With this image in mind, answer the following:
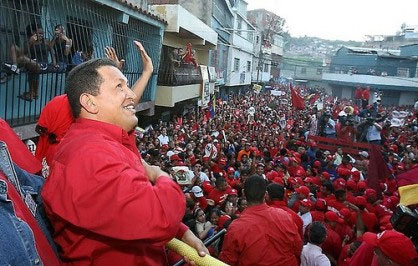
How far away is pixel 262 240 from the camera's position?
115 inches

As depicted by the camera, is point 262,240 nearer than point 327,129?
Yes

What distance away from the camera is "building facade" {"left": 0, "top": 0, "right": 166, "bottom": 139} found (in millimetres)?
5578

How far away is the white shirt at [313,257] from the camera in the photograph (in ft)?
11.8

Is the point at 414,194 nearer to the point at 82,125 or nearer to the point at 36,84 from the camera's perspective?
the point at 82,125

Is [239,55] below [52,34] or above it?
above

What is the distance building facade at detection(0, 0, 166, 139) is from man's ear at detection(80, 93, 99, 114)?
4.16 metres

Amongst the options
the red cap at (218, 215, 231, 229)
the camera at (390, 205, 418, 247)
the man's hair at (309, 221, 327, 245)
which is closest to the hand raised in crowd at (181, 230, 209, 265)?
the man's hair at (309, 221, 327, 245)

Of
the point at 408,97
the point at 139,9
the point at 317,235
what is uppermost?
the point at 139,9

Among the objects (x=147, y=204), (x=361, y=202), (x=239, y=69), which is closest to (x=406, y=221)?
(x=361, y=202)

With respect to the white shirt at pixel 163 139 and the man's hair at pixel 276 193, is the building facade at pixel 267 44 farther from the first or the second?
the man's hair at pixel 276 193

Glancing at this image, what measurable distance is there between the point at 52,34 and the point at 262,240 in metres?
5.56

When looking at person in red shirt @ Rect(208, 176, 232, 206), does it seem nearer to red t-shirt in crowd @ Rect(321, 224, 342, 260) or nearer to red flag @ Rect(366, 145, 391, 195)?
red t-shirt in crowd @ Rect(321, 224, 342, 260)

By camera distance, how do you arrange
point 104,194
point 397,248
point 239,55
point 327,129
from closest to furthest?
point 104,194 → point 397,248 → point 327,129 → point 239,55

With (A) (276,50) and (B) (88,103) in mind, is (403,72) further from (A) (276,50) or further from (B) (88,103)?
(B) (88,103)
